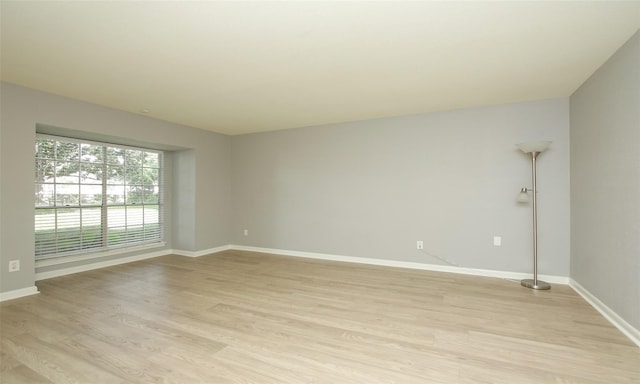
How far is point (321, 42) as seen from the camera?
234 centimetres

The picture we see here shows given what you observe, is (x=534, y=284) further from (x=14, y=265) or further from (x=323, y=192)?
(x=14, y=265)

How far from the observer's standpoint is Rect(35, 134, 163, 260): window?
400 cm

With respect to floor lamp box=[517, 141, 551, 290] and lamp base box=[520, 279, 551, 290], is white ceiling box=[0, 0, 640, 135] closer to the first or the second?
floor lamp box=[517, 141, 551, 290]

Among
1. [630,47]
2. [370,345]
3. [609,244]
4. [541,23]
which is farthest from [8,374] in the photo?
[630,47]

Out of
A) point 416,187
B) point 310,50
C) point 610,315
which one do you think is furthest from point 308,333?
point 416,187

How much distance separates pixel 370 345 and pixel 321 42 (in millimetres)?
2394

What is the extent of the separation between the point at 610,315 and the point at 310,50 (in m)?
3.53

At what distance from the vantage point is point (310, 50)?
8.14 feet

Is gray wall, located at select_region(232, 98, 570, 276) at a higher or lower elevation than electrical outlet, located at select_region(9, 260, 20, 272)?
higher

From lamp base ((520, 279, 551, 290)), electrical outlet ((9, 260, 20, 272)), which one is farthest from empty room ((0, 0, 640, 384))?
lamp base ((520, 279, 551, 290))

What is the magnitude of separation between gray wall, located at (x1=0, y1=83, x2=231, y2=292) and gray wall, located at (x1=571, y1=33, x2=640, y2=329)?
5651mm

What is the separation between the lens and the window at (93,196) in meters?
4.00

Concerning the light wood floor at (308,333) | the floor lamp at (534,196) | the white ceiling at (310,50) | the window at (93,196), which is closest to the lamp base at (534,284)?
the floor lamp at (534,196)

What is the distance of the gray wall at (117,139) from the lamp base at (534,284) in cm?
513
